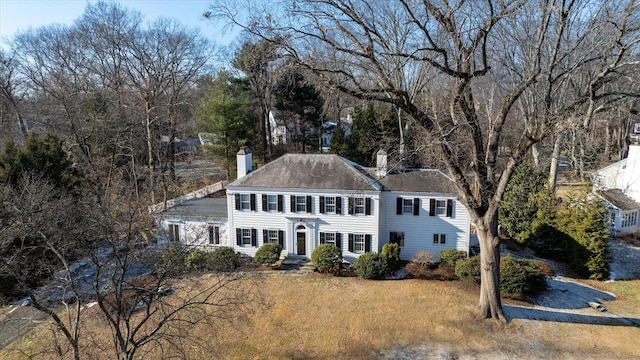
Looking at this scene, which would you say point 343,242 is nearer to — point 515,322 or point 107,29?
point 515,322

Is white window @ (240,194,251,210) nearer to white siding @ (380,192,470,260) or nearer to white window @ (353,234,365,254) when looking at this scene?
white window @ (353,234,365,254)

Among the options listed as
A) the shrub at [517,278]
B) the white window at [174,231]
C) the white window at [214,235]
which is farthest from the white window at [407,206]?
the white window at [174,231]

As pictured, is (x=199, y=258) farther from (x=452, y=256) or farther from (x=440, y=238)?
(x=452, y=256)

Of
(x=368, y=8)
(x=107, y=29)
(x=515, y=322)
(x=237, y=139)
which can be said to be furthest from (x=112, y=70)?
(x=515, y=322)

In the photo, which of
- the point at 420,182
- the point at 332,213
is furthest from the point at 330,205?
the point at 420,182

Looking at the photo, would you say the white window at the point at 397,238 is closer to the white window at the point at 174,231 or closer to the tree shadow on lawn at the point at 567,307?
the tree shadow on lawn at the point at 567,307
